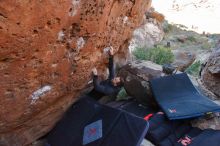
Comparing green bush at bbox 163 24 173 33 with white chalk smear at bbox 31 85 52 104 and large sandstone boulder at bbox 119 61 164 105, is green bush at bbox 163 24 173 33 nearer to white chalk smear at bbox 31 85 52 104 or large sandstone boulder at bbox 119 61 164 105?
large sandstone boulder at bbox 119 61 164 105

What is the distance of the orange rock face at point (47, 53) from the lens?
7.86 ft

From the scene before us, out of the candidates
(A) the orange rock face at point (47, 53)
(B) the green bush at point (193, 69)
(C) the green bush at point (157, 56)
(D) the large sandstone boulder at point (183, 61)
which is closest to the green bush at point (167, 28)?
(D) the large sandstone boulder at point (183, 61)

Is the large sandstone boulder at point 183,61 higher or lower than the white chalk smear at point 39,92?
lower

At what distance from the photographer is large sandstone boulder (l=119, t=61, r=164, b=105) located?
4.34 m

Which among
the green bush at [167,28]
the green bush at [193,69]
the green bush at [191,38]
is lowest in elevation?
the green bush at [193,69]

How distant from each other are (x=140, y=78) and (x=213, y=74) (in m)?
1.50

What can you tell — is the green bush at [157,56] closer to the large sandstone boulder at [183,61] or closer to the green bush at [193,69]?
the large sandstone boulder at [183,61]

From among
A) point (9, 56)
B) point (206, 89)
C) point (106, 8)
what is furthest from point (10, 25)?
point (206, 89)

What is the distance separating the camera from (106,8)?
3248 millimetres

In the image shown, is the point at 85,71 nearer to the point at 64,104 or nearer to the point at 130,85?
the point at 64,104

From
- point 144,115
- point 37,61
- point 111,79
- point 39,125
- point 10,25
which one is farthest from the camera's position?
point 111,79

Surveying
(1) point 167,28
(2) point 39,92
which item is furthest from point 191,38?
(2) point 39,92

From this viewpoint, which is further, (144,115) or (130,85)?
(130,85)

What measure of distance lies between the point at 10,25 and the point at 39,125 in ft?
5.89
